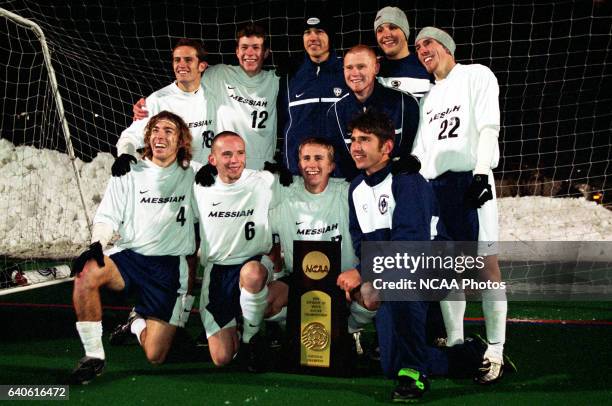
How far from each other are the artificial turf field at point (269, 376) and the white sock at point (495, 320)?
0.15m

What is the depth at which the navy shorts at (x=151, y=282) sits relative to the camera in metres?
3.03

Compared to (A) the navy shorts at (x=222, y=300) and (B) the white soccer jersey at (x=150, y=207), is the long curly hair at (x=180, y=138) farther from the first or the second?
(A) the navy shorts at (x=222, y=300)

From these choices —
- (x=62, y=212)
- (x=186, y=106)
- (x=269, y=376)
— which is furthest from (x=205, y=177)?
(x=62, y=212)

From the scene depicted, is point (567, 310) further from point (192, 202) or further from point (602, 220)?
point (602, 220)

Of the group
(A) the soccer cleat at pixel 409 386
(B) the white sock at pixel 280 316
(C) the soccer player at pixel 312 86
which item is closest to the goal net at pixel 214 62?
(C) the soccer player at pixel 312 86

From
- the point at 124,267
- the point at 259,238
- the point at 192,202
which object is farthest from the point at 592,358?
the point at 124,267

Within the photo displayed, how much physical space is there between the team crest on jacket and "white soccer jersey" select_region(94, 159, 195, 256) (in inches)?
39.7

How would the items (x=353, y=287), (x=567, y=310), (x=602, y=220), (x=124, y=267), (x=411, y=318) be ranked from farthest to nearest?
(x=602, y=220), (x=567, y=310), (x=124, y=267), (x=353, y=287), (x=411, y=318)

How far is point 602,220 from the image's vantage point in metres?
8.31

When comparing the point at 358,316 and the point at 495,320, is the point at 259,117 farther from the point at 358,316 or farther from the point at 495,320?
the point at 495,320

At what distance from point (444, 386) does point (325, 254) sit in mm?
783

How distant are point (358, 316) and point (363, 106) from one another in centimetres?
112

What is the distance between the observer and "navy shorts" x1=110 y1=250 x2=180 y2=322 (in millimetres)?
3031

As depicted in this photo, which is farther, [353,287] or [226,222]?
[226,222]
